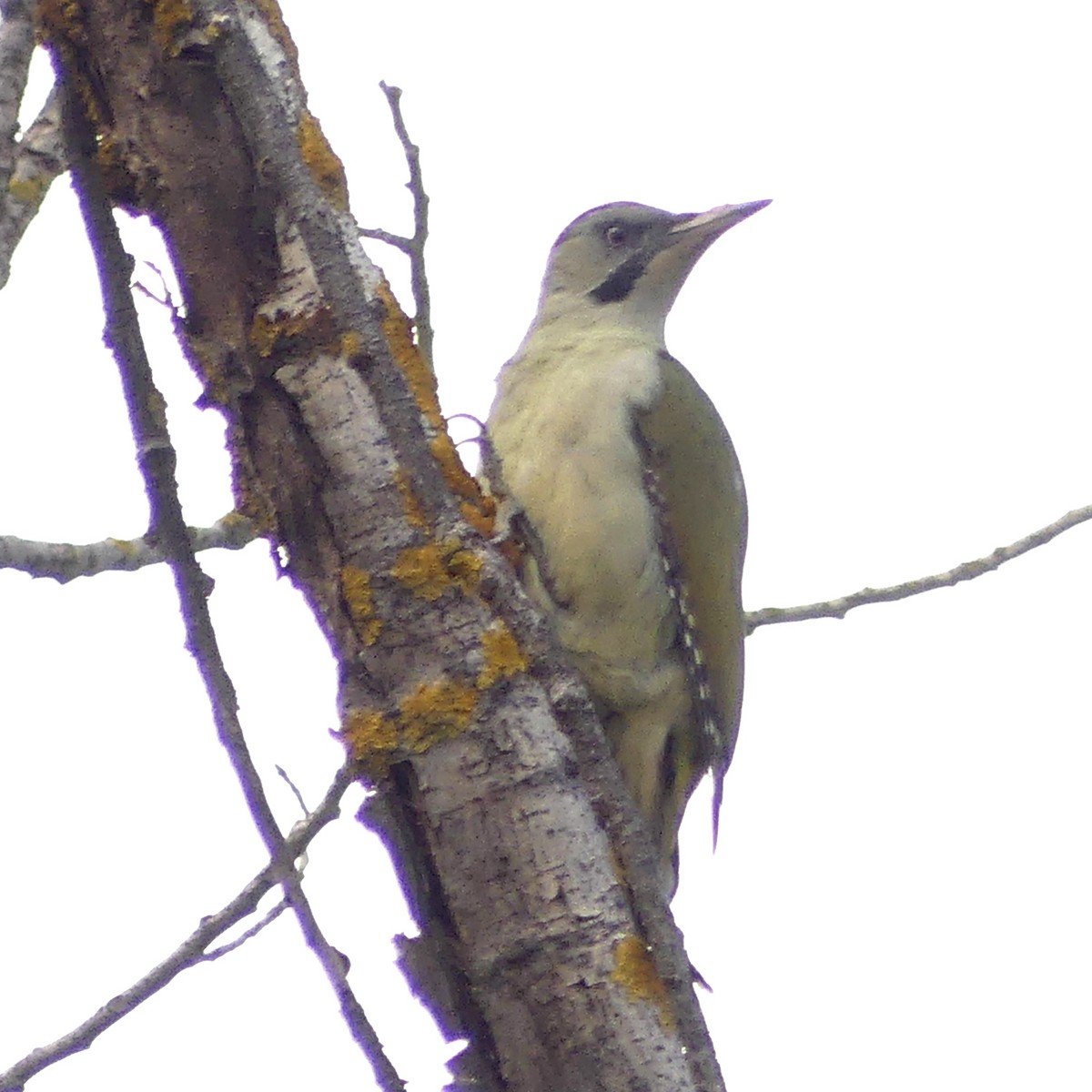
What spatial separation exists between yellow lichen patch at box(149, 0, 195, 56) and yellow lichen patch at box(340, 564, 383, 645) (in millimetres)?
874

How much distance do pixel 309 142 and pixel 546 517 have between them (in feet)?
5.45

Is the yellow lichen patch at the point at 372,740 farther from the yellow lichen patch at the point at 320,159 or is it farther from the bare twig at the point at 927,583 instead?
the bare twig at the point at 927,583

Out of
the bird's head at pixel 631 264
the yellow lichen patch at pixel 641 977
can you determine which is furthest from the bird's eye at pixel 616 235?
the yellow lichen patch at pixel 641 977

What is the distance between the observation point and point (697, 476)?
4.63 meters

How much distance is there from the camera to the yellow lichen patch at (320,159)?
8.63ft

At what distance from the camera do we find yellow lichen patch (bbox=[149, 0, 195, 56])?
258 cm

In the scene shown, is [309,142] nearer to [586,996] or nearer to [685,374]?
[586,996]

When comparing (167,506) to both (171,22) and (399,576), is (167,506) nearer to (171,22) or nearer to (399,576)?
(399,576)

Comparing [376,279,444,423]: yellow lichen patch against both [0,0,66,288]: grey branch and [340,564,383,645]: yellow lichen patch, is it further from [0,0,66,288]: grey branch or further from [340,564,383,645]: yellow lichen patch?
[0,0,66,288]: grey branch

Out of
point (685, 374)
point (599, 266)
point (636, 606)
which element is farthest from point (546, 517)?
point (599, 266)

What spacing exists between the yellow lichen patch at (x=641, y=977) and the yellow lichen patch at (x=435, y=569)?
583 mm

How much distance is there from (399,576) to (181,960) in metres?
1.08

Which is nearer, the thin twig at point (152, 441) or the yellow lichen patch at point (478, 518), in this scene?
the thin twig at point (152, 441)

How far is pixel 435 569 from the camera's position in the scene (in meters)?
2.46
